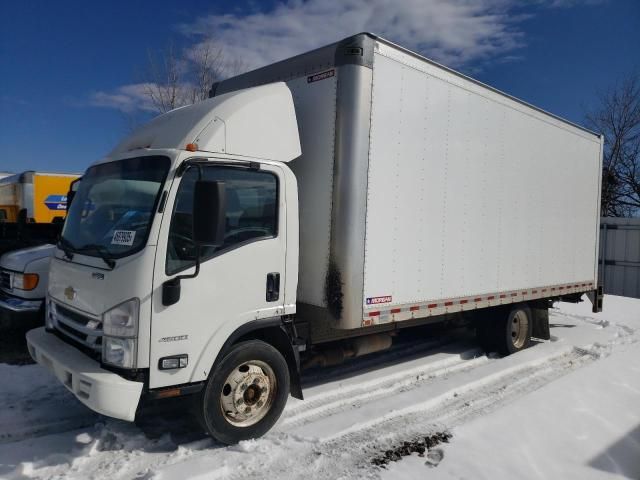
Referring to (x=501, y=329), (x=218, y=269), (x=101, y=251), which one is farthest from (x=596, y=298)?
(x=101, y=251)

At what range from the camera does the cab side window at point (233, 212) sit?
378 centimetres

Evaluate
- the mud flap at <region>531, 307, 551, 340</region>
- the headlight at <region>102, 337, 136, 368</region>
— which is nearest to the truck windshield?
the headlight at <region>102, 337, 136, 368</region>

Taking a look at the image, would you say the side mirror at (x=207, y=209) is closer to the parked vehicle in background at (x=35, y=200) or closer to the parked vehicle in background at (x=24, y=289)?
the parked vehicle in background at (x=24, y=289)

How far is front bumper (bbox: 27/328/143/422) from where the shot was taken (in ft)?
11.4

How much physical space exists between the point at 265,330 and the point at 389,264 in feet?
4.61

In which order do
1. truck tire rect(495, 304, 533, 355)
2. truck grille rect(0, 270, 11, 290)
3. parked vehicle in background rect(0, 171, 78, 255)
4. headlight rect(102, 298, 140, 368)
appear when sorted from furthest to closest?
parked vehicle in background rect(0, 171, 78, 255)
truck tire rect(495, 304, 533, 355)
truck grille rect(0, 270, 11, 290)
headlight rect(102, 298, 140, 368)

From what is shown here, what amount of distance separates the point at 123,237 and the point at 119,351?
2.83ft

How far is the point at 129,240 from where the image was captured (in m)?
3.76

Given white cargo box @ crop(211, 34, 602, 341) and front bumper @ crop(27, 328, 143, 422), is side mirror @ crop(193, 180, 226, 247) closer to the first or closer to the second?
front bumper @ crop(27, 328, 143, 422)

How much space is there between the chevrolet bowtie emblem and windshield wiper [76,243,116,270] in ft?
1.07

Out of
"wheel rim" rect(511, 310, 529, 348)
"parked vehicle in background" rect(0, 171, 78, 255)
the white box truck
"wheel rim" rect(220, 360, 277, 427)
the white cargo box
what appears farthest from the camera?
"parked vehicle in background" rect(0, 171, 78, 255)

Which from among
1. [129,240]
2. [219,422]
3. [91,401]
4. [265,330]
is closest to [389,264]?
[265,330]

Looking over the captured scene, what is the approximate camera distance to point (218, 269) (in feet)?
12.9

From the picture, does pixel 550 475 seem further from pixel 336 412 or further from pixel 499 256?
pixel 499 256
